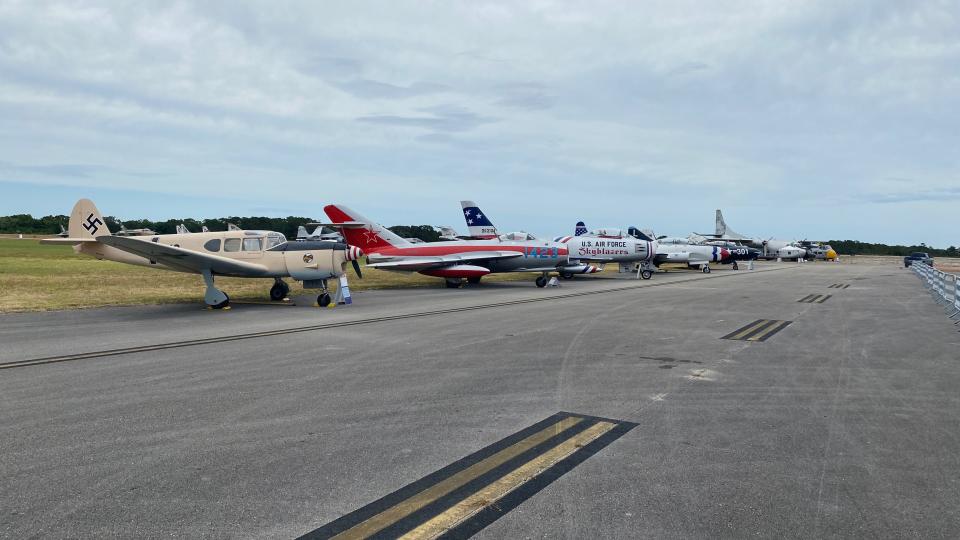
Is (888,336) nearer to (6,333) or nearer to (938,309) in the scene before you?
(938,309)

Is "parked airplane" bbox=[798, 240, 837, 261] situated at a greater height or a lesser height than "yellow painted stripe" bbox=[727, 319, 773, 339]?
greater

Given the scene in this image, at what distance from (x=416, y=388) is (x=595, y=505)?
12.0ft

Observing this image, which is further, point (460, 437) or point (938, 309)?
point (938, 309)

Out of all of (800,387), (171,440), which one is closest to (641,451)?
(800,387)

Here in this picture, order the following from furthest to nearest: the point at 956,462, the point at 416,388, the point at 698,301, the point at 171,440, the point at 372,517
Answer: the point at 698,301
the point at 416,388
the point at 171,440
the point at 956,462
the point at 372,517

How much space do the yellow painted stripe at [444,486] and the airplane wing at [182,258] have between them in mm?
12928

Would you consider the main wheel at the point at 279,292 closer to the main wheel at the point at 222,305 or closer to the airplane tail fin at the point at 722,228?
the main wheel at the point at 222,305

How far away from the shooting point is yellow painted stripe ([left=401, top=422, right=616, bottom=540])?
354cm

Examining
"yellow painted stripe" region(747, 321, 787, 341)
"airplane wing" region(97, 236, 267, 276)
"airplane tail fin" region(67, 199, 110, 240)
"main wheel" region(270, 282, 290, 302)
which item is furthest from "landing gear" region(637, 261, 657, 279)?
"airplane tail fin" region(67, 199, 110, 240)

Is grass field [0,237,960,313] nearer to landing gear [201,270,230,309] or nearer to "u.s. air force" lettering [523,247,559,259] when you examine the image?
landing gear [201,270,230,309]

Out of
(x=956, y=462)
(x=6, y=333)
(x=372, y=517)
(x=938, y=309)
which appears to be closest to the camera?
(x=372, y=517)

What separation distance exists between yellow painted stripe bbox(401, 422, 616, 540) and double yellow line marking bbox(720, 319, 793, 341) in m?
7.35

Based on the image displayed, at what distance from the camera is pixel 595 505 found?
386cm

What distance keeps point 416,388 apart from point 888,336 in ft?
34.9
